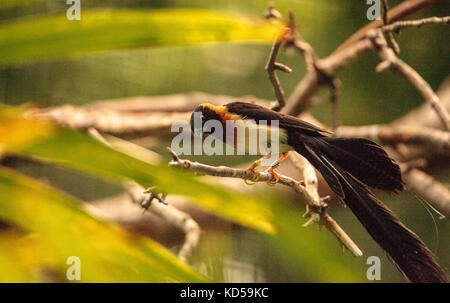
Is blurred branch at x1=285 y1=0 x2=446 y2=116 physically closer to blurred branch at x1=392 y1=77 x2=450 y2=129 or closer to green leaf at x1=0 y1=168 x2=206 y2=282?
green leaf at x1=0 y1=168 x2=206 y2=282

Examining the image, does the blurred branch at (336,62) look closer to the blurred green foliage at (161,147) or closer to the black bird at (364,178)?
the blurred green foliage at (161,147)

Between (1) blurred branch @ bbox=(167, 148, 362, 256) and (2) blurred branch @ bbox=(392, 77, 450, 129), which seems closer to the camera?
(1) blurred branch @ bbox=(167, 148, 362, 256)

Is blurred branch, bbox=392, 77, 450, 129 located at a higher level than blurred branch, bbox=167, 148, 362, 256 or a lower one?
higher

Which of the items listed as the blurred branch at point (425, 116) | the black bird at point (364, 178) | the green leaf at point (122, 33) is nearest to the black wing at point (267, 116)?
the black bird at point (364, 178)

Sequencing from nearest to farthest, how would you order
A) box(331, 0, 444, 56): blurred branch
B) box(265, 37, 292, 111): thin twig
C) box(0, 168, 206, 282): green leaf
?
box(0, 168, 206, 282): green leaf, box(265, 37, 292, 111): thin twig, box(331, 0, 444, 56): blurred branch

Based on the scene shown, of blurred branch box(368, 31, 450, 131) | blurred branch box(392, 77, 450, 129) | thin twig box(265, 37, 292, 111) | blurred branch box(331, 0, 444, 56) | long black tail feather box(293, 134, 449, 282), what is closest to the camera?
long black tail feather box(293, 134, 449, 282)

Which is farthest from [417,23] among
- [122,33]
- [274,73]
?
[122,33]

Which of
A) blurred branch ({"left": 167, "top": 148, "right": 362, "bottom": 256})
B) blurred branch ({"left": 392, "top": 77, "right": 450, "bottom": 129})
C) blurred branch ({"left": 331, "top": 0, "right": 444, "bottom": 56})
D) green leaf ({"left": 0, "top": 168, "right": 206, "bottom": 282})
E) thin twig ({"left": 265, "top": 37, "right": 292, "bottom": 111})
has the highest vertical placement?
blurred branch ({"left": 392, "top": 77, "right": 450, "bottom": 129})

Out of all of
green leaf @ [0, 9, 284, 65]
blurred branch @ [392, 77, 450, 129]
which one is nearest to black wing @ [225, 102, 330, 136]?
green leaf @ [0, 9, 284, 65]
